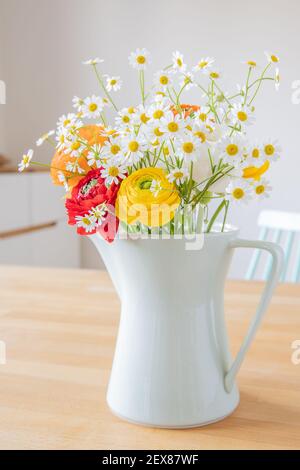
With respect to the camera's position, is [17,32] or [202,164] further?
[17,32]

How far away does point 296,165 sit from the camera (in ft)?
10.8

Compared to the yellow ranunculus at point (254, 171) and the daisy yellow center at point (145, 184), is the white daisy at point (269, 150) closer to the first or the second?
the yellow ranunculus at point (254, 171)

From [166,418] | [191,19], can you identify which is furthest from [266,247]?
[191,19]

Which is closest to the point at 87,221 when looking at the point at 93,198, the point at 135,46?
the point at 93,198

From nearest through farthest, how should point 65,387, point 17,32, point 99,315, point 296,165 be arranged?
point 65,387 → point 99,315 → point 296,165 → point 17,32

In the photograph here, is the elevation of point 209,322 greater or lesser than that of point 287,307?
greater

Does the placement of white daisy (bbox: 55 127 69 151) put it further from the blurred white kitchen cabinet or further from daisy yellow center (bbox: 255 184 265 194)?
the blurred white kitchen cabinet

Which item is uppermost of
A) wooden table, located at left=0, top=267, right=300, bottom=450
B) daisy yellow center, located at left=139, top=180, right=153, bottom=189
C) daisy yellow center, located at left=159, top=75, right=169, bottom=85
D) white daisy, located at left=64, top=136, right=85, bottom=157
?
daisy yellow center, located at left=159, top=75, right=169, bottom=85

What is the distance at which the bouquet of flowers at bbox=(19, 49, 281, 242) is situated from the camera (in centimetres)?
53

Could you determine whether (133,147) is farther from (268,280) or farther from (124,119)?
(268,280)

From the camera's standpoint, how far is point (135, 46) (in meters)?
3.51

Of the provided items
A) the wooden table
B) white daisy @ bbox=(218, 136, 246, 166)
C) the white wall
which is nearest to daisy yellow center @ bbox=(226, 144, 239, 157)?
white daisy @ bbox=(218, 136, 246, 166)

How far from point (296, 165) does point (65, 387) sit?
280 centimetres
